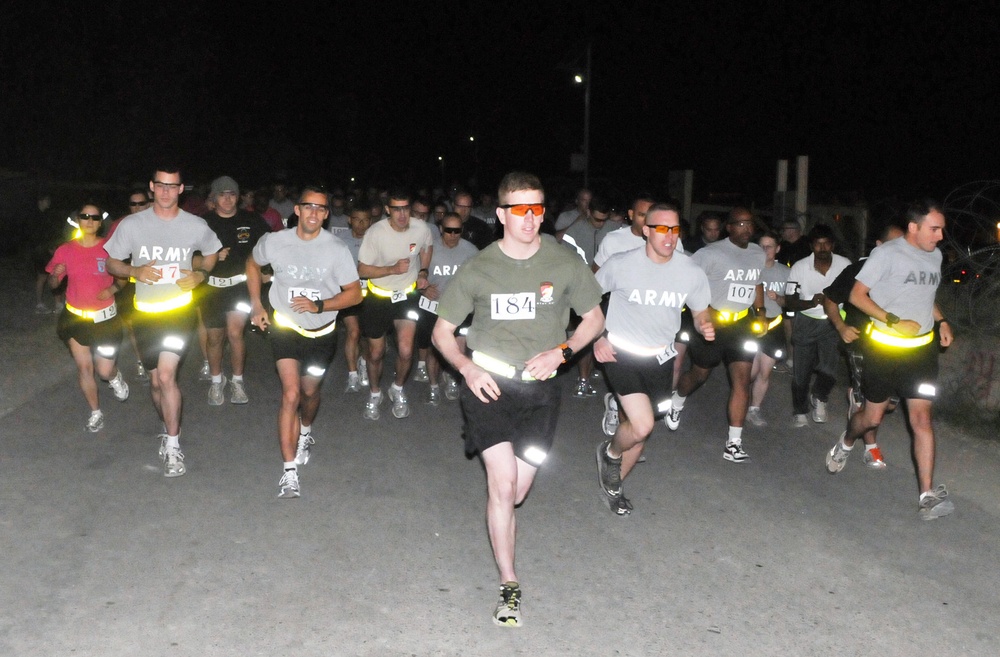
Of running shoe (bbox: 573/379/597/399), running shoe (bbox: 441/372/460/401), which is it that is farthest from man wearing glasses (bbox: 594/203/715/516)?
running shoe (bbox: 441/372/460/401)

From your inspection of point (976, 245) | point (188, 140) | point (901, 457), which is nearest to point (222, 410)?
point (901, 457)

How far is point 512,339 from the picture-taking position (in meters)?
5.16

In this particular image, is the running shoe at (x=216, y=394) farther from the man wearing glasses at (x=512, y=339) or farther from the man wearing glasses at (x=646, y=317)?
the man wearing glasses at (x=512, y=339)

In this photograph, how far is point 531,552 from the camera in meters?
6.04

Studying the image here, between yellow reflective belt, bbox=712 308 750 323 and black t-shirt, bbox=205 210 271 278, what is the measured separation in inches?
169

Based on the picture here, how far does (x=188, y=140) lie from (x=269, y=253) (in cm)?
3904

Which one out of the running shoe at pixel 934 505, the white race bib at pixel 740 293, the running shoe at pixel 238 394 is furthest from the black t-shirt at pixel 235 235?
the running shoe at pixel 934 505

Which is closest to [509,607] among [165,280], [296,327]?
[296,327]

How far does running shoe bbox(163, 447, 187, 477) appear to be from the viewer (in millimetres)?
7457

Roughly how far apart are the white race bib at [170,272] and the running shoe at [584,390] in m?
4.46

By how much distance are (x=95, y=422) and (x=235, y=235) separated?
7.25 ft

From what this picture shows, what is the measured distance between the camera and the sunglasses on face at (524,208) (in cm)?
503

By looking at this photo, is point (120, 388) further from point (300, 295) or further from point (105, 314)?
point (300, 295)

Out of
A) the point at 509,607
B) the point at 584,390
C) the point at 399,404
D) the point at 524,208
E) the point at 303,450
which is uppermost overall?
the point at 524,208
